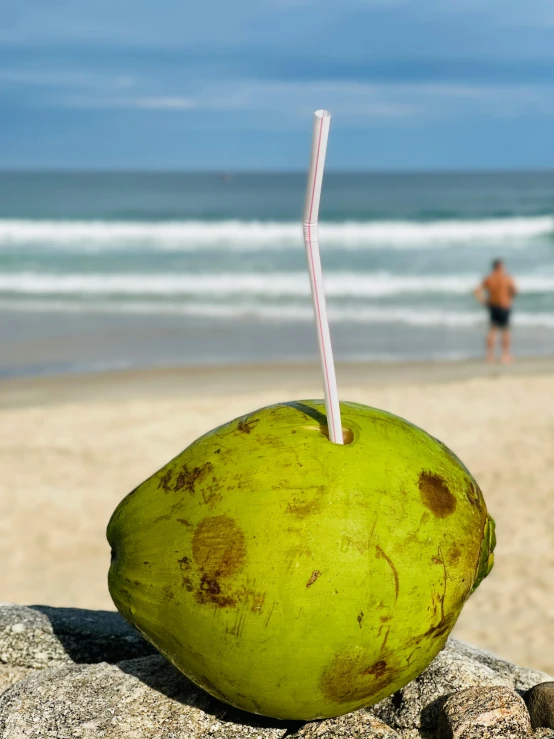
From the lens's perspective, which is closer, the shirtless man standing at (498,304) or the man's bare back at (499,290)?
the shirtless man standing at (498,304)

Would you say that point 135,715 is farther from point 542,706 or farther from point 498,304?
point 498,304

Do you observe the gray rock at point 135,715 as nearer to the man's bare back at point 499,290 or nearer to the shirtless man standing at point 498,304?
the shirtless man standing at point 498,304

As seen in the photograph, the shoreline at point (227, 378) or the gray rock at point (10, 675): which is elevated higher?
the gray rock at point (10, 675)

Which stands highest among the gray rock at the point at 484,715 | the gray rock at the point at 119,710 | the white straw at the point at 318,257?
the white straw at the point at 318,257

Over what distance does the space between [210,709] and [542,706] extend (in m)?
0.94

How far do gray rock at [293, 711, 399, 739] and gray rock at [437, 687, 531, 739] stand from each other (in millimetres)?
162

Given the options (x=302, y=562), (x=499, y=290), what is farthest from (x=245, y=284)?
(x=302, y=562)

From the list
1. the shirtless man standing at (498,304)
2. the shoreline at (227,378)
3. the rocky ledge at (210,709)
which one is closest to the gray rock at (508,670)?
the rocky ledge at (210,709)

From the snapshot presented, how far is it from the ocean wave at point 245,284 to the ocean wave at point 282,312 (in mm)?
1401

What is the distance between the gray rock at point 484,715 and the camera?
7.19 ft

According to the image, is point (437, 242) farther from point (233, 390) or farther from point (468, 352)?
point (233, 390)

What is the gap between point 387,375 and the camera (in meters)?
12.5

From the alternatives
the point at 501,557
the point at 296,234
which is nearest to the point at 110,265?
the point at 296,234

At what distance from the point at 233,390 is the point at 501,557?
221 inches
